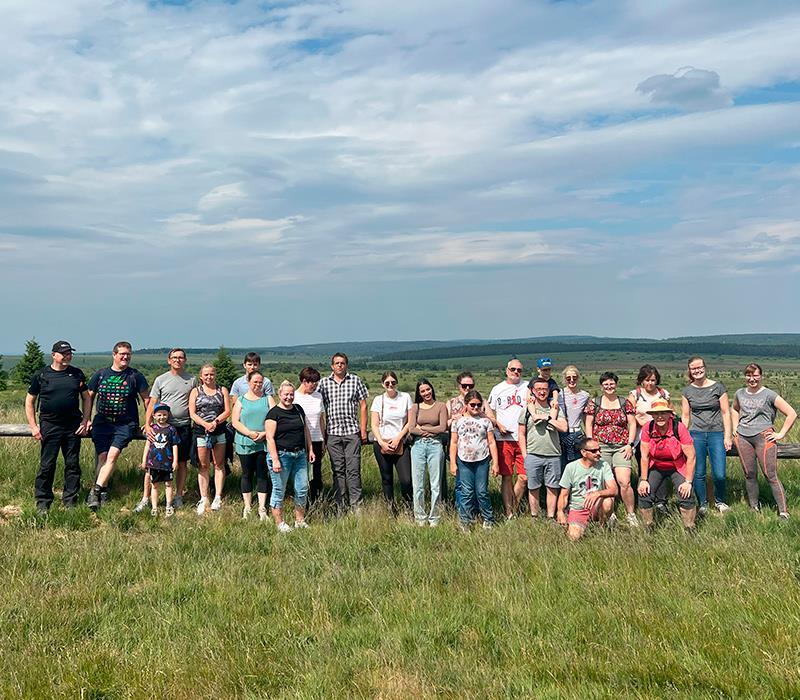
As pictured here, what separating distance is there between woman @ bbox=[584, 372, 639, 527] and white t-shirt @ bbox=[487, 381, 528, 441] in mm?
788

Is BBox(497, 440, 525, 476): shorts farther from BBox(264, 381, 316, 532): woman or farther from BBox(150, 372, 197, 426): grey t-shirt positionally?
BBox(150, 372, 197, 426): grey t-shirt

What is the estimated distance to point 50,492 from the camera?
8484 mm

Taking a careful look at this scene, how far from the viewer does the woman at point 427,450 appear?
26.2ft

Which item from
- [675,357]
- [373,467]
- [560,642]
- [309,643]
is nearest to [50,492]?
[373,467]

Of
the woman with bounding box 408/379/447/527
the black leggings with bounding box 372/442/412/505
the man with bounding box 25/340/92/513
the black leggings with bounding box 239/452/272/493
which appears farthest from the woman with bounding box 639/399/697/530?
the man with bounding box 25/340/92/513

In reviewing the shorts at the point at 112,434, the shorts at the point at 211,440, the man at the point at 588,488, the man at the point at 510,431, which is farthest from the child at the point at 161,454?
the man at the point at 588,488

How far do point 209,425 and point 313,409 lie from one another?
128 centimetres

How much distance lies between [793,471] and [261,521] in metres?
7.43

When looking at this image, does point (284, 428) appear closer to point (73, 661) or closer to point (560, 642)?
point (73, 661)

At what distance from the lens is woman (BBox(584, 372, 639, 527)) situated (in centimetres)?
790

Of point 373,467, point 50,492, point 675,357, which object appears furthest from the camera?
point 675,357

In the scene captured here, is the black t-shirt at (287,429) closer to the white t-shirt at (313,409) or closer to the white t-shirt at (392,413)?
the white t-shirt at (313,409)

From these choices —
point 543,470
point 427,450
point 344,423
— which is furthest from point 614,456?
point 344,423

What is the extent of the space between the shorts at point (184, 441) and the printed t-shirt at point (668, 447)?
559 cm
